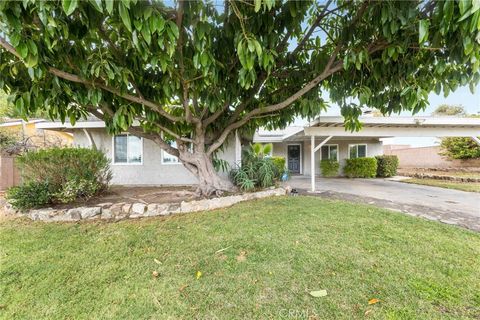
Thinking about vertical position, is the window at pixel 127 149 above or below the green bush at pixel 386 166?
above

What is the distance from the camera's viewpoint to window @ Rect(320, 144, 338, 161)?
1535 centimetres

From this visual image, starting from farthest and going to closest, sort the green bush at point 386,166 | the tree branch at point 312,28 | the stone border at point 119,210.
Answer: the green bush at point 386,166, the stone border at point 119,210, the tree branch at point 312,28

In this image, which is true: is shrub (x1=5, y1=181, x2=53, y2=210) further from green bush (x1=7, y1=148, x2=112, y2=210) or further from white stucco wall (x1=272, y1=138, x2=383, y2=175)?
white stucco wall (x1=272, y1=138, x2=383, y2=175)

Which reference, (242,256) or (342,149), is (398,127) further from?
(242,256)

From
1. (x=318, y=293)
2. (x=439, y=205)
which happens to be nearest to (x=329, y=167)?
(x=439, y=205)

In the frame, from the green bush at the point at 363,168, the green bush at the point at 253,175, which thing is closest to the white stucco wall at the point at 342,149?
the green bush at the point at 363,168

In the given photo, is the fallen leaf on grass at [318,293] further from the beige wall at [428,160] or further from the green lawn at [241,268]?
the beige wall at [428,160]

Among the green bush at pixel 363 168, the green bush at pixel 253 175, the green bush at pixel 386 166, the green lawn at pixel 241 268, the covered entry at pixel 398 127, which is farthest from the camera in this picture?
the green bush at pixel 386 166

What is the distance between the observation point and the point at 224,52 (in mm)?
4160

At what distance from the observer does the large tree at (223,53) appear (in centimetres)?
250

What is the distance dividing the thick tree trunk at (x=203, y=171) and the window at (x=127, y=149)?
13.8ft

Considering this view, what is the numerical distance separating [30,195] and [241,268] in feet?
18.2

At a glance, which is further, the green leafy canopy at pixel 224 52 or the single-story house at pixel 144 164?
Result: the single-story house at pixel 144 164

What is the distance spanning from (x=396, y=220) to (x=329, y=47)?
4.01 metres
